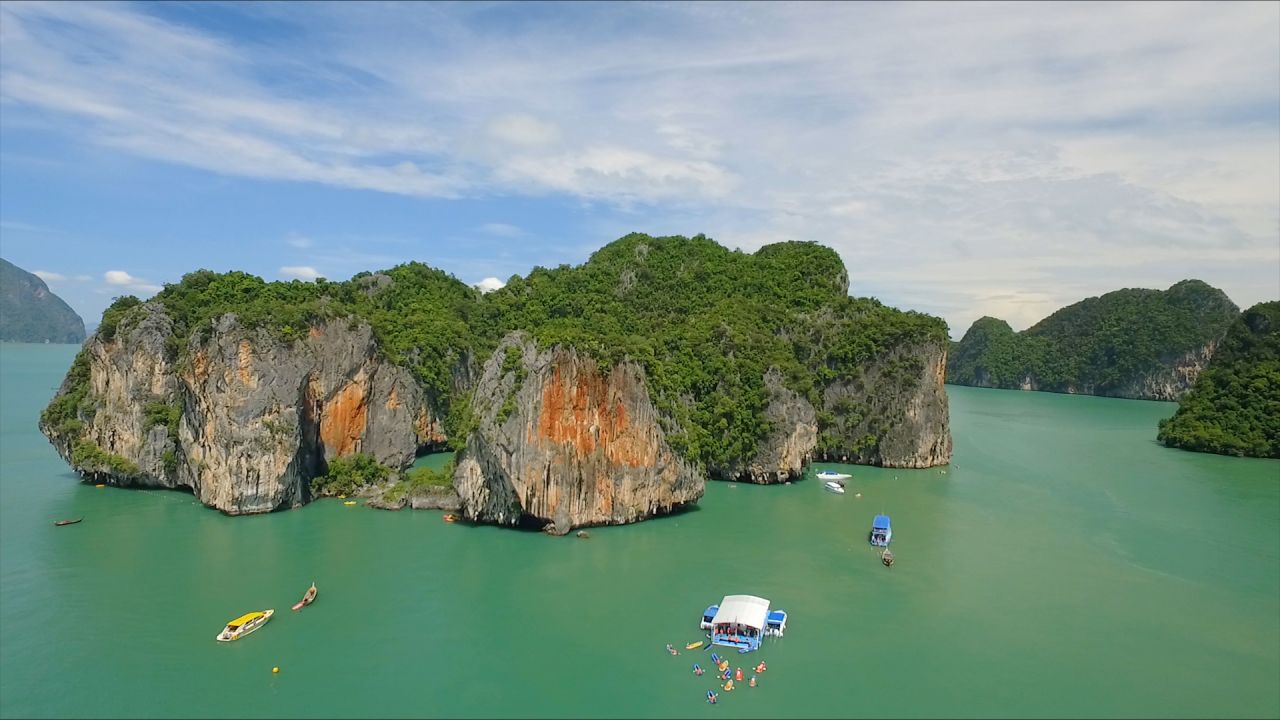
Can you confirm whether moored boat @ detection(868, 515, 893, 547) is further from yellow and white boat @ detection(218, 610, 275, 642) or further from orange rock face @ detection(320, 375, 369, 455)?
orange rock face @ detection(320, 375, 369, 455)

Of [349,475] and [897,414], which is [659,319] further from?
[349,475]

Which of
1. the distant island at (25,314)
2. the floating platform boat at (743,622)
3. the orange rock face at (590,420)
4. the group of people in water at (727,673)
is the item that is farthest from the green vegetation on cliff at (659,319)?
the distant island at (25,314)

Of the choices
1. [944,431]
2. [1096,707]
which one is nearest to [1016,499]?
[944,431]

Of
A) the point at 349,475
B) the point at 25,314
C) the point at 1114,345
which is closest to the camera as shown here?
the point at 349,475

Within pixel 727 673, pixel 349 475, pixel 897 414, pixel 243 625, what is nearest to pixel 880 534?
pixel 727 673

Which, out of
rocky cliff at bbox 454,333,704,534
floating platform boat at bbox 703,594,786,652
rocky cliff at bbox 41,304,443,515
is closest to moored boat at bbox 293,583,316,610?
rocky cliff at bbox 454,333,704,534

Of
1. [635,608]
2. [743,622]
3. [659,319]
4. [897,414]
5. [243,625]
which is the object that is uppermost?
[659,319]

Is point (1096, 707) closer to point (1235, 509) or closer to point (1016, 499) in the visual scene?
point (1016, 499)
